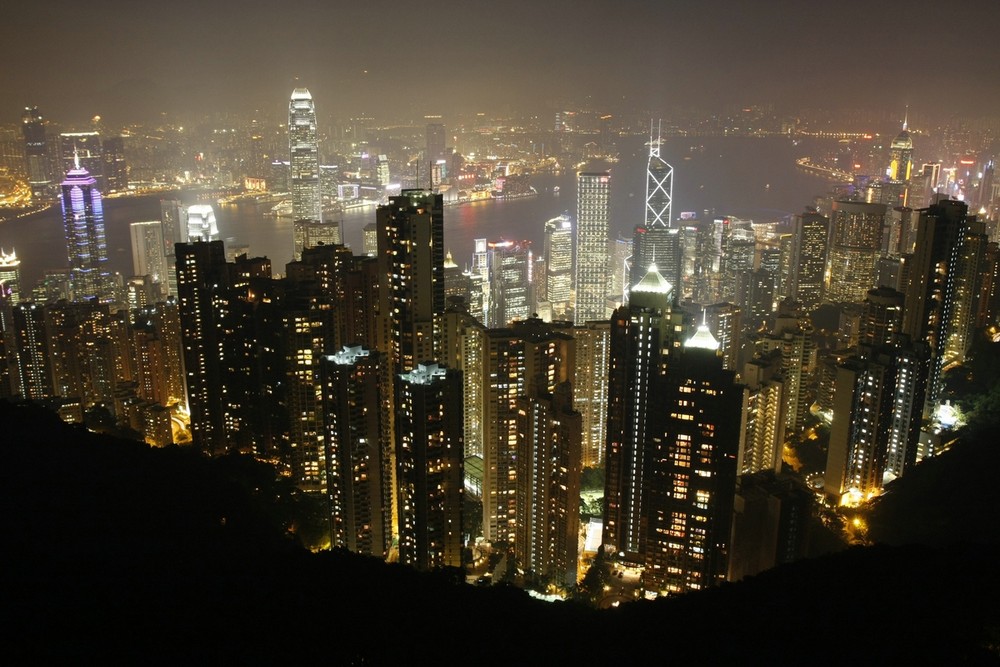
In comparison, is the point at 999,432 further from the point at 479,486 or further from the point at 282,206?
the point at 282,206

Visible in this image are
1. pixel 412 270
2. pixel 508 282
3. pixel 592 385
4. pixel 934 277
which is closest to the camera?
pixel 412 270

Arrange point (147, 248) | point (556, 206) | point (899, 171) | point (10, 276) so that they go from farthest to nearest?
point (556, 206) → point (899, 171) → point (147, 248) → point (10, 276)

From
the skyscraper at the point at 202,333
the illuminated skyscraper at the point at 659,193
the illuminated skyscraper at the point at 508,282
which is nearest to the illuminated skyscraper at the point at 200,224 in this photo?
the skyscraper at the point at 202,333

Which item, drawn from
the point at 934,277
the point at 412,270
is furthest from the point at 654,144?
the point at 412,270

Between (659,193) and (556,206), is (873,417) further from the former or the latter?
(556,206)

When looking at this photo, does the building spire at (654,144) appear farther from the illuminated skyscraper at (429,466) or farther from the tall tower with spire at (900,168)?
the illuminated skyscraper at (429,466)

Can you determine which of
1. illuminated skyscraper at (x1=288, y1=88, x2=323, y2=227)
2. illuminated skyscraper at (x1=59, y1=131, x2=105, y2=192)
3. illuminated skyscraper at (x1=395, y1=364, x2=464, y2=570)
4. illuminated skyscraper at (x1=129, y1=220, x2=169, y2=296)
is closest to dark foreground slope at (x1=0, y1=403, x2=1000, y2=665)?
illuminated skyscraper at (x1=395, y1=364, x2=464, y2=570)
